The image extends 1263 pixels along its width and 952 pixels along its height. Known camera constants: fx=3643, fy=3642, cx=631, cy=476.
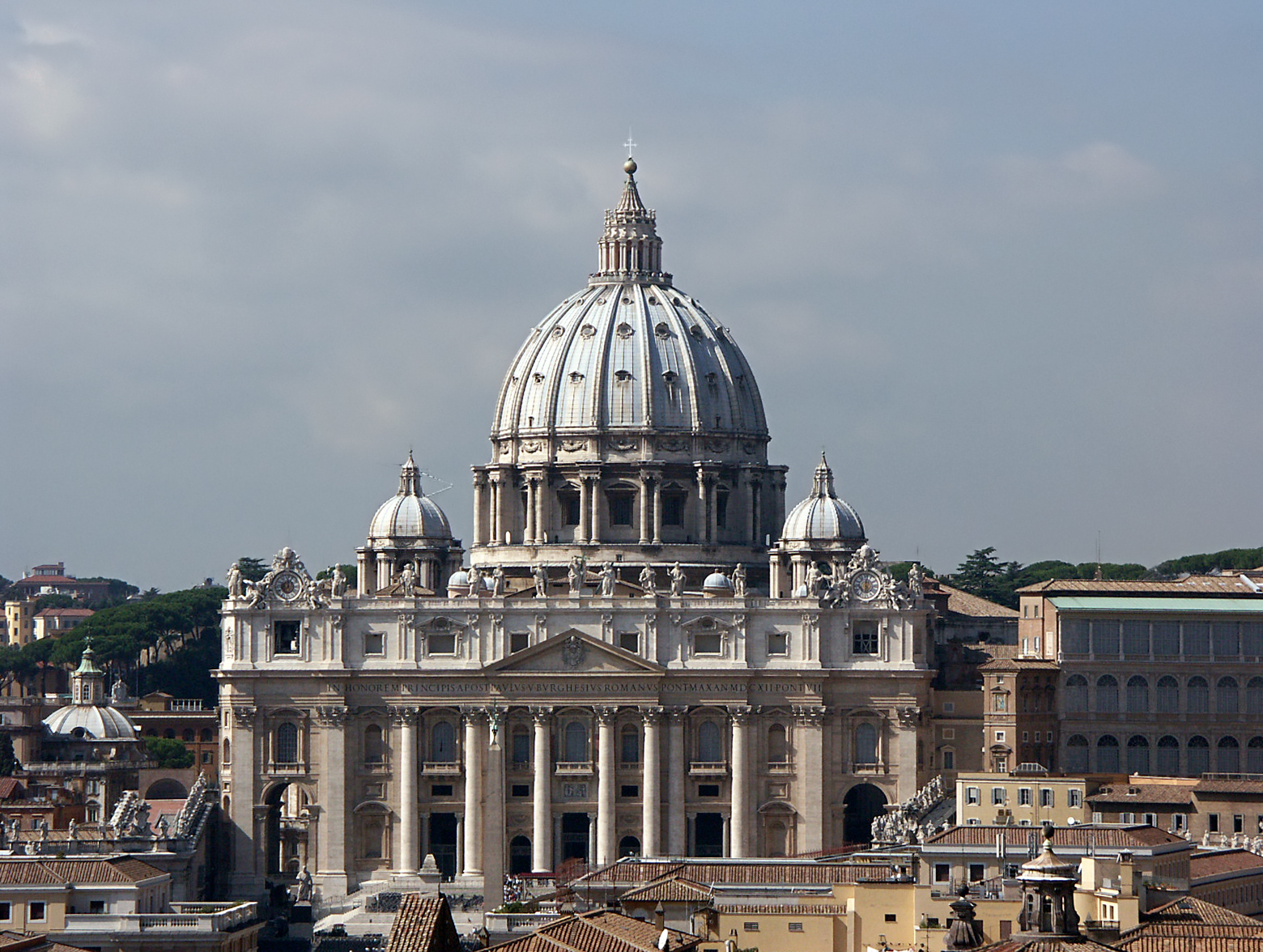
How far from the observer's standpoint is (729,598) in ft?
527

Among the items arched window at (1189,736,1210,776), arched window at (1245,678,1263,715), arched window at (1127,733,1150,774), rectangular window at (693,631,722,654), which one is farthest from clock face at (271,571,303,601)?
arched window at (1245,678,1263,715)

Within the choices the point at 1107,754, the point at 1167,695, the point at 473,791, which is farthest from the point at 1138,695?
the point at 473,791

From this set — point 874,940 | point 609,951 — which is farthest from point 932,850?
point 609,951

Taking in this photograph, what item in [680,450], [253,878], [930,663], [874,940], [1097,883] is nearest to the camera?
[1097,883]

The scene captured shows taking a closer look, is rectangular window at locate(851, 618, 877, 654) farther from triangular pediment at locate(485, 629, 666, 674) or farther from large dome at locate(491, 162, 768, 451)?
large dome at locate(491, 162, 768, 451)

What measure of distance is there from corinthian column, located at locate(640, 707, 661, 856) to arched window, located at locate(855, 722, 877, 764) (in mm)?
8687

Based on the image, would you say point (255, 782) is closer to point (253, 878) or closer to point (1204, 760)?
point (253, 878)

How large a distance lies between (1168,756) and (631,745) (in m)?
23.2

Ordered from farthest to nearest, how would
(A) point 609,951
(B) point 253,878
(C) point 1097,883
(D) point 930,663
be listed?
(D) point 930,663
(B) point 253,878
(C) point 1097,883
(A) point 609,951

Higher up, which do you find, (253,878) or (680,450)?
(680,450)

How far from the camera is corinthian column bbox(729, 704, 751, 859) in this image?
513ft

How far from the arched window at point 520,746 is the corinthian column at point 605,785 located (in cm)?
306

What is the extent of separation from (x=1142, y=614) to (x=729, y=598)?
18.3 meters

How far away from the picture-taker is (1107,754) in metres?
155
